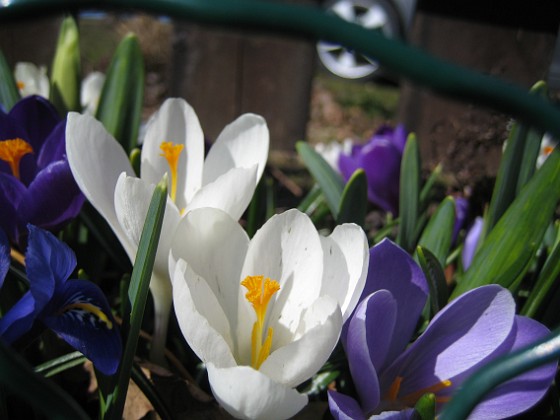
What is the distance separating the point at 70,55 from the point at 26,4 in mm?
535

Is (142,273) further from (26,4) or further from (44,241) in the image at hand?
(26,4)

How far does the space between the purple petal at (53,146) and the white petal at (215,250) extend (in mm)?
193

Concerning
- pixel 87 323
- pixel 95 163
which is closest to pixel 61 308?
pixel 87 323

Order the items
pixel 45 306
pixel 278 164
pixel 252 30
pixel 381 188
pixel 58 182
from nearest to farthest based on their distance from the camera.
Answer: pixel 252 30, pixel 45 306, pixel 58 182, pixel 381 188, pixel 278 164

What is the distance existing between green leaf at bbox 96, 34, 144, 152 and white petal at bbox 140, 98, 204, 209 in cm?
15

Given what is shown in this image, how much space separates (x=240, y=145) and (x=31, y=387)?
30cm

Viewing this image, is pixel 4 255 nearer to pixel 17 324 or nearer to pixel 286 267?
pixel 17 324

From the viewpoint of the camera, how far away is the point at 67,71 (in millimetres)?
737

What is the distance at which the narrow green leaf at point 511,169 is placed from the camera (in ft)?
1.79

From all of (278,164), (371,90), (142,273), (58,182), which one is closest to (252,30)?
(142,273)

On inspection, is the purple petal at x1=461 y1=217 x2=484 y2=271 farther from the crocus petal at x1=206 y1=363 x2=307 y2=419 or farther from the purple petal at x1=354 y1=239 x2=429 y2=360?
the crocus petal at x1=206 y1=363 x2=307 y2=419

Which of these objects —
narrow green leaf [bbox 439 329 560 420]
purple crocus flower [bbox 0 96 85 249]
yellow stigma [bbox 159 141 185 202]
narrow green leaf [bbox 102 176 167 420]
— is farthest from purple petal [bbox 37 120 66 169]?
narrow green leaf [bbox 439 329 560 420]

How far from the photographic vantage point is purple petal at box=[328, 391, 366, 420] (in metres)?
0.39

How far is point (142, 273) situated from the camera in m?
0.37
